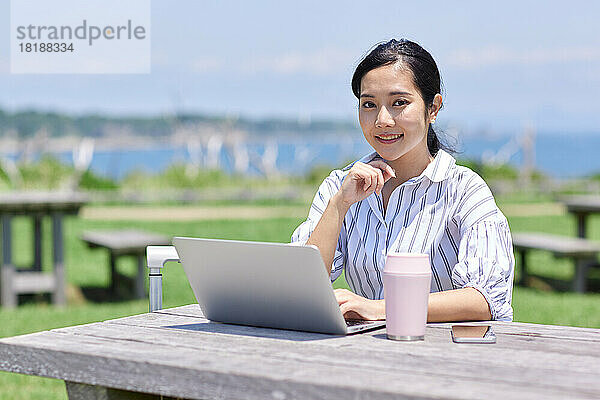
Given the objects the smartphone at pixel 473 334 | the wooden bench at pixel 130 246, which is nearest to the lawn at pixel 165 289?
the wooden bench at pixel 130 246

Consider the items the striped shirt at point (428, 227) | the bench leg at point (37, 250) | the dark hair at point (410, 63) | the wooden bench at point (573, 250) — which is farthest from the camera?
the bench leg at point (37, 250)

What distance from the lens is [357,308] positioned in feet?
5.52

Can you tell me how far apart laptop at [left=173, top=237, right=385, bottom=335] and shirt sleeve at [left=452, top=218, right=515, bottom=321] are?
1.02ft

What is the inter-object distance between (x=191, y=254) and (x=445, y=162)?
0.80m

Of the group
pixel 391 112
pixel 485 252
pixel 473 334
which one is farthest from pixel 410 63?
pixel 473 334

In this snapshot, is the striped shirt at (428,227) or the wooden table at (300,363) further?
the striped shirt at (428,227)

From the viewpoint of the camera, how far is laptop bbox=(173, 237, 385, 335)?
4.79 feet

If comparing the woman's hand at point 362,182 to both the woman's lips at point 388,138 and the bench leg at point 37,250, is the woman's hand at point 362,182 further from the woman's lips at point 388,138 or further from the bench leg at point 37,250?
the bench leg at point 37,250

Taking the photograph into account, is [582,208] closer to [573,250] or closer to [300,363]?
[573,250]

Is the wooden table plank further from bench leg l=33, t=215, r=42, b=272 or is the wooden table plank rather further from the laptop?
bench leg l=33, t=215, r=42, b=272

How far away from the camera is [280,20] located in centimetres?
2962

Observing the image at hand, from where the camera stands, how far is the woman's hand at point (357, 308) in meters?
1.68

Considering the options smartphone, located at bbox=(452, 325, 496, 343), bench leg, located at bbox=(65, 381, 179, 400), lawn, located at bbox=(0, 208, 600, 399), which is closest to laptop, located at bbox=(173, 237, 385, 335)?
smartphone, located at bbox=(452, 325, 496, 343)

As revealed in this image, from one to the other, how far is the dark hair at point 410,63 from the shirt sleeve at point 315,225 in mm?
251
